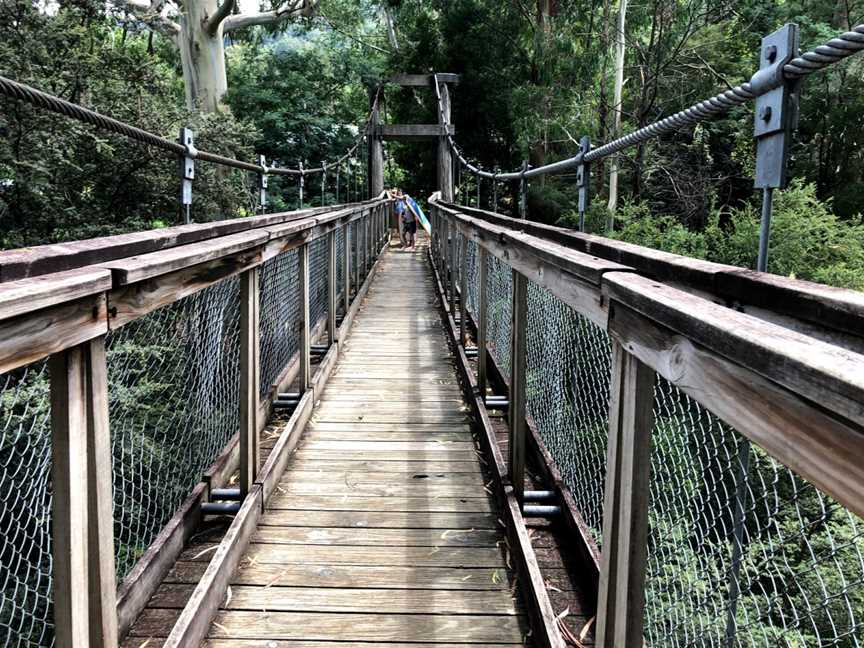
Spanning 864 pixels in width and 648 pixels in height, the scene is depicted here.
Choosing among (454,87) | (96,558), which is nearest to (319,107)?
(454,87)

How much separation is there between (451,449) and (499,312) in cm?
124

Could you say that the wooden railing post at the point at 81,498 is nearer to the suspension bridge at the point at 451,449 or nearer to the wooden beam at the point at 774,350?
the suspension bridge at the point at 451,449

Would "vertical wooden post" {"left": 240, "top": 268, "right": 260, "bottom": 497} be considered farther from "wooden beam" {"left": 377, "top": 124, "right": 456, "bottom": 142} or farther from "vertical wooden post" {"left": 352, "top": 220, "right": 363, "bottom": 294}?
"wooden beam" {"left": 377, "top": 124, "right": 456, "bottom": 142}

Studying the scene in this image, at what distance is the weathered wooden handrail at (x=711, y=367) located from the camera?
0.52 meters

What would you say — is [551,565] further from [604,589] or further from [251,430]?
[251,430]

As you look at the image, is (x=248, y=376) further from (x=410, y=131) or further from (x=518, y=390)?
(x=410, y=131)

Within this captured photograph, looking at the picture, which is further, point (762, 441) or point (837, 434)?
point (762, 441)

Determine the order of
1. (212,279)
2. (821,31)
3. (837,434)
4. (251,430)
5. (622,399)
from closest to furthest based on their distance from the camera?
(837,434) → (622,399) → (212,279) → (251,430) → (821,31)

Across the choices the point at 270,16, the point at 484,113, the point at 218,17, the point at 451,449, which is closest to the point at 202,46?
the point at 218,17

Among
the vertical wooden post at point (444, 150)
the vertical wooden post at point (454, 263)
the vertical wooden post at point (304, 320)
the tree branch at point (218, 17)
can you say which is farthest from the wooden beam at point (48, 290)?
the vertical wooden post at point (444, 150)

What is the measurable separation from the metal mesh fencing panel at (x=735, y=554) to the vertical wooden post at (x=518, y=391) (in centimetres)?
40

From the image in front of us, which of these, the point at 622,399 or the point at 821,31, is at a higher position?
the point at 821,31

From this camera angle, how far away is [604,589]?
1.23 m

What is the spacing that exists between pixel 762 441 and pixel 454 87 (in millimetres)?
17804
